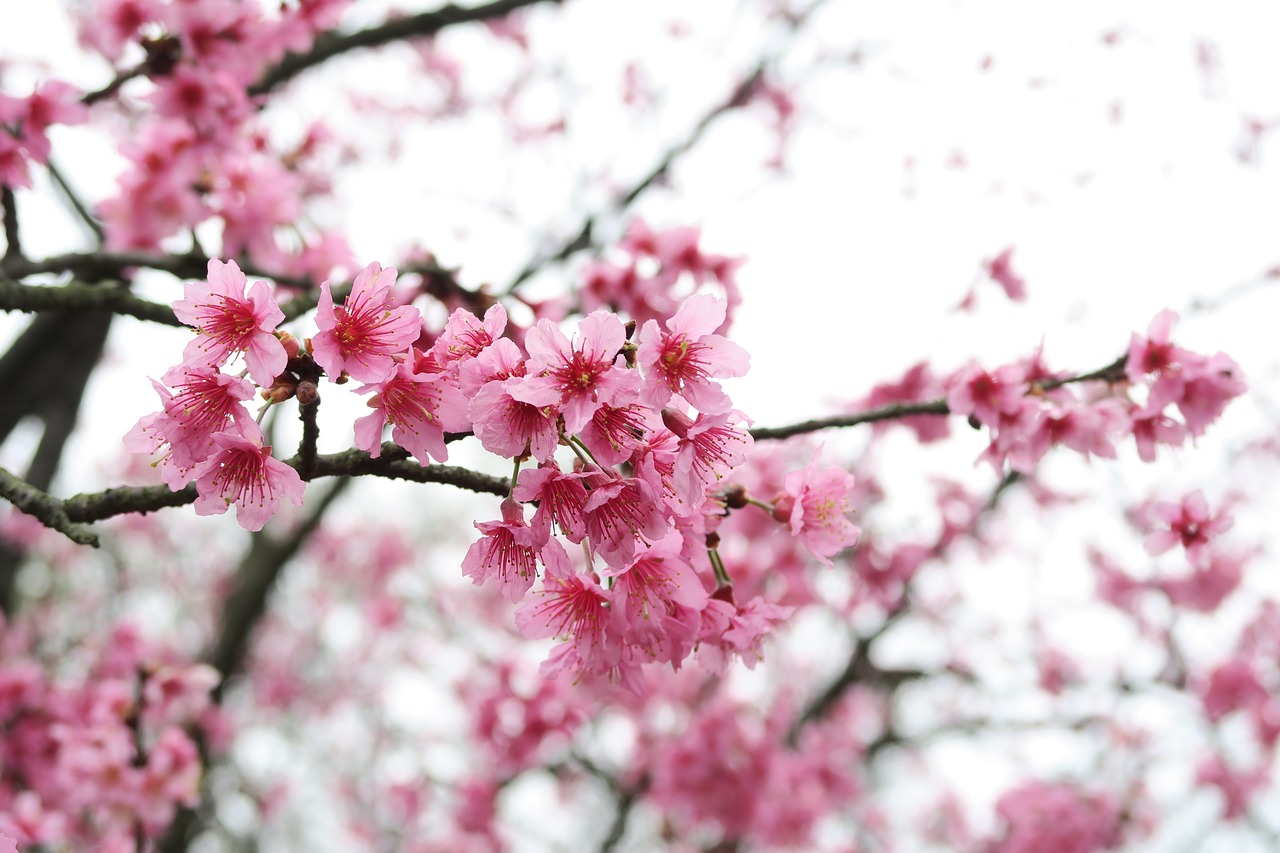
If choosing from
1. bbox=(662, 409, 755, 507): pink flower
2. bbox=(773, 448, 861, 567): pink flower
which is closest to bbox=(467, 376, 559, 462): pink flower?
bbox=(662, 409, 755, 507): pink flower

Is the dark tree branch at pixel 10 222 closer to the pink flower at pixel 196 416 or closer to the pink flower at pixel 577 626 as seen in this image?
the pink flower at pixel 196 416

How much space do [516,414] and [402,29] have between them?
355 centimetres

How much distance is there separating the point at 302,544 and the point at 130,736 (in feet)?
6.75

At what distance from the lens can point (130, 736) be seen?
3.16 metres

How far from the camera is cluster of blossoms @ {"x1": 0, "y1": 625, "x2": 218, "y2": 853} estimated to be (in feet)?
10.0

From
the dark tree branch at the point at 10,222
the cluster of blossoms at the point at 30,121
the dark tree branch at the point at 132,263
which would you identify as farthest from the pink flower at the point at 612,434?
the cluster of blossoms at the point at 30,121

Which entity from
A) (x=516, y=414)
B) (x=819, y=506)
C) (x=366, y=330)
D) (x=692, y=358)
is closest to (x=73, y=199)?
(x=366, y=330)

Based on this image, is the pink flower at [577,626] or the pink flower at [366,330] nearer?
the pink flower at [366,330]

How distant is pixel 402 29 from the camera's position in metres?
4.14

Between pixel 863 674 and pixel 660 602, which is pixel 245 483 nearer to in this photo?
pixel 660 602

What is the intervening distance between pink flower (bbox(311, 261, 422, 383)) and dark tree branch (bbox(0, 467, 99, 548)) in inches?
21.7

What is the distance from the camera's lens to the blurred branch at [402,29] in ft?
13.4

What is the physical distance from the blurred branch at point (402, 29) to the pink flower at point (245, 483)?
3.29m

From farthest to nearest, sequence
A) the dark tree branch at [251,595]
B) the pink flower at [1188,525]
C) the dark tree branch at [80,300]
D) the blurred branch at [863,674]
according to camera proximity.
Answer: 1. the blurred branch at [863,674]
2. the dark tree branch at [251,595]
3. the pink flower at [1188,525]
4. the dark tree branch at [80,300]
